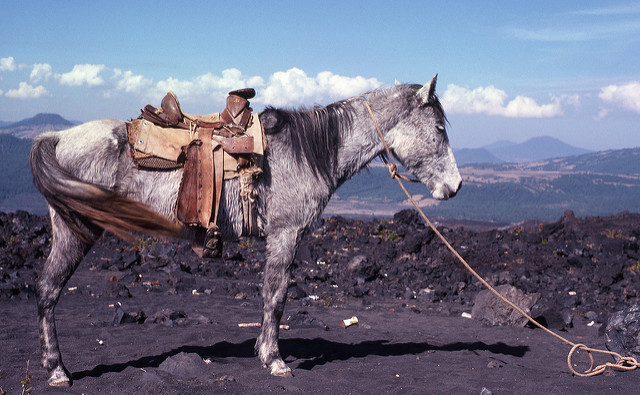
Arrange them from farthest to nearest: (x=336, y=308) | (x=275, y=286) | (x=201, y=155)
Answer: (x=336, y=308)
(x=275, y=286)
(x=201, y=155)

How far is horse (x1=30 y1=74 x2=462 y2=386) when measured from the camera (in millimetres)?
4840

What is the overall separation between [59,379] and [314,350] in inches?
114

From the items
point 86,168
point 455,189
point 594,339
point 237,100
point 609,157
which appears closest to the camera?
point 86,168

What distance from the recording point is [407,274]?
12.9 metres

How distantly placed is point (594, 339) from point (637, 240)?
9.61 metres

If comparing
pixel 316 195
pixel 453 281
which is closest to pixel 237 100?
pixel 316 195

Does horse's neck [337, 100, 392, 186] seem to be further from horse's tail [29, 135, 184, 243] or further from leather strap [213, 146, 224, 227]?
horse's tail [29, 135, 184, 243]

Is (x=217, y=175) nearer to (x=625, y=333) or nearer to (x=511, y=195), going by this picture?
(x=625, y=333)

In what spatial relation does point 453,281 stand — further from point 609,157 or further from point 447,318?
point 609,157

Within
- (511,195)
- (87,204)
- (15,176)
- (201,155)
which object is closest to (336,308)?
(201,155)

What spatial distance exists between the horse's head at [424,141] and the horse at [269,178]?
0.4 inches

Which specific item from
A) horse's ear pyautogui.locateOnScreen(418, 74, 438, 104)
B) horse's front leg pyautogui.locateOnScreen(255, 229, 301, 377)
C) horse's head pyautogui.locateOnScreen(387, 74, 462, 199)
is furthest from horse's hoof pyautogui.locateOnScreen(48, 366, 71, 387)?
horse's ear pyautogui.locateOnScreen(418, 74, 438, 104)

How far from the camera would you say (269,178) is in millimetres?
5504

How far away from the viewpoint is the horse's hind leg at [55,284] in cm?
506
